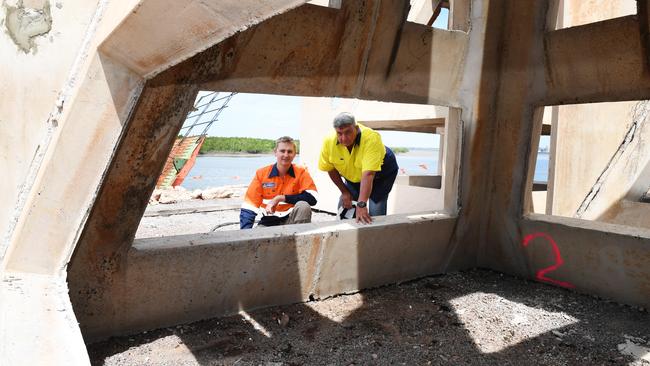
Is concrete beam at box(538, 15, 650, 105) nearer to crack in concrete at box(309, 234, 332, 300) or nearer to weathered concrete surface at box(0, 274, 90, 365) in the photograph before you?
crack in concrete at box(309, 234, 332, 300)

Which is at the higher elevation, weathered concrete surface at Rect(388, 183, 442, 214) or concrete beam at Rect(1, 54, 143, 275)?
concrete beam at Rect(1, 54, 143, 275)

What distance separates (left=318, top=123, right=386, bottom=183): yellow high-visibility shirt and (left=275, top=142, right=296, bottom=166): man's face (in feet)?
1.51

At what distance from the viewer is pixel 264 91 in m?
3.63

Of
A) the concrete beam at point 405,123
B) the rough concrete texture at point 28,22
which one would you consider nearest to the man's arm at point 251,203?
the rough concrete texture at point 28,22

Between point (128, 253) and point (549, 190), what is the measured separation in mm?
6663

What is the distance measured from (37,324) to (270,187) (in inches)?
131

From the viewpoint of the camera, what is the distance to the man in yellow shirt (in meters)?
4.80

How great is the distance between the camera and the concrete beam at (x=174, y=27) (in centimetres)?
168

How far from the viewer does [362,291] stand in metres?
4.66

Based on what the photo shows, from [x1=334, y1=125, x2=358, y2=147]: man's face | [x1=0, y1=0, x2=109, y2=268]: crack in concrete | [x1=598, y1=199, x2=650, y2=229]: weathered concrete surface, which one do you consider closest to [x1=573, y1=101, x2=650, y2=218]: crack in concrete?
[x1=598, y1=199, x2=650, y2=229]: weathered concrete surface

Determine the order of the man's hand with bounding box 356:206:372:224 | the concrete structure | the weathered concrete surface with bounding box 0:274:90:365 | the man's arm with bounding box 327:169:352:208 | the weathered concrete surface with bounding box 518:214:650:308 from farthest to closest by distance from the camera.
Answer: the man's arm with bounding box 327:169:352:208 < the man's hand with bounding box 356:206:372:224 < the weathered concrete surface with bounding box 518:214:650:308 < the concrete structure < the weathered concrete surface with bounding box 0:274:90:365

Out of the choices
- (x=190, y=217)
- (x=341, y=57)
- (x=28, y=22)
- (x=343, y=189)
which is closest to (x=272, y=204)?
(x=343, y=189)

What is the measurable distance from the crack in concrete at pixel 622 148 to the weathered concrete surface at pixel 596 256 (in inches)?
86.0

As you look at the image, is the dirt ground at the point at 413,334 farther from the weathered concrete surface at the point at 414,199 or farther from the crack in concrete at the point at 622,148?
the weathered concrete surface at the point at 414,199
